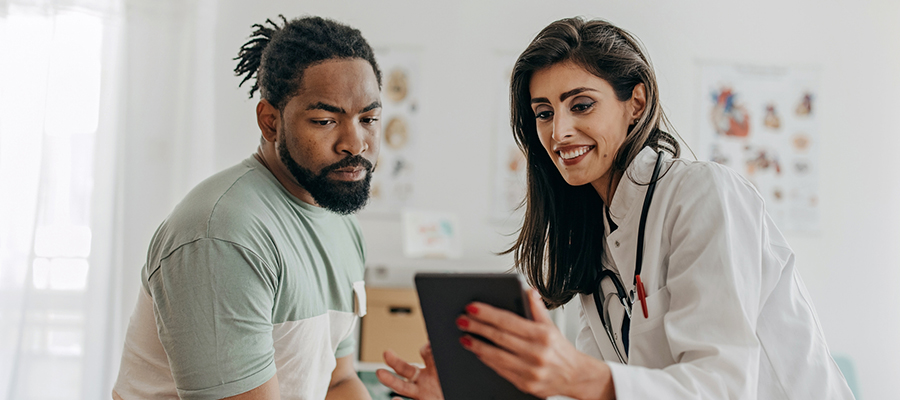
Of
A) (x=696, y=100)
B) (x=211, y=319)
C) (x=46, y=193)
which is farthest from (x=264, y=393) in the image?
(x=696, y=100)

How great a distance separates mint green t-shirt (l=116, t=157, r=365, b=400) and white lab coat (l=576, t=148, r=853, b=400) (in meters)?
0.67

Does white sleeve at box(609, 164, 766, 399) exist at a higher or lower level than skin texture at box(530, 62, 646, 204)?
lower

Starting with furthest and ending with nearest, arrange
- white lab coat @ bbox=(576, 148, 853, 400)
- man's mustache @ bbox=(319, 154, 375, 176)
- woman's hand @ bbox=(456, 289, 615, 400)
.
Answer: man's mustache @ bbox=(319, 154, 375, 176) → white lab coat @ bbox=(576, 148, 853, 400) → woman's hand @ bbox=(456, 289, 615, 400)

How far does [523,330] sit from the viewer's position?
77cm

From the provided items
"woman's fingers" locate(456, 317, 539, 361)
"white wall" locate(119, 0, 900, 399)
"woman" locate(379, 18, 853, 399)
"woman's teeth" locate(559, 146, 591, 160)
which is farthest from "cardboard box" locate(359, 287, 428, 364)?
"woman's fingers" locate(456, 317, 539, 361)

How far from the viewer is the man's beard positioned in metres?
1.35

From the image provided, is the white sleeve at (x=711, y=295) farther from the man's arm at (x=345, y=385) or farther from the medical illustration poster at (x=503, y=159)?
the medical illustration poster at (x=503, y=159)

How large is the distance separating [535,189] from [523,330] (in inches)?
29.5

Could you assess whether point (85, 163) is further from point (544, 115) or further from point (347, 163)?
point (544, 115)

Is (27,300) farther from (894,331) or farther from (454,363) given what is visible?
(894,331)

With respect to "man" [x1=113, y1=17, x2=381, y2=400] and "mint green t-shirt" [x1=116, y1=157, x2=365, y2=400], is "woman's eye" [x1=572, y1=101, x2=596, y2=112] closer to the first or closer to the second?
"man" [x1=113, y1=17, x2=381, y2=400]

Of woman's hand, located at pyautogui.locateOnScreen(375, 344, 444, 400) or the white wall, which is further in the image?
the white wall

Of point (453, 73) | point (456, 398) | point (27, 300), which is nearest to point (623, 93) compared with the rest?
point (456, 398)

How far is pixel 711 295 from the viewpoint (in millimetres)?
910
